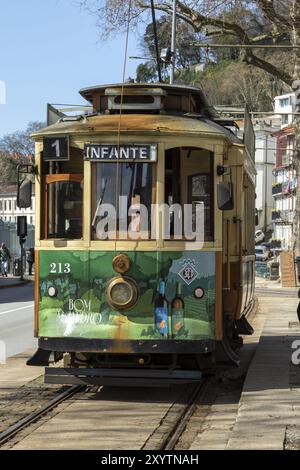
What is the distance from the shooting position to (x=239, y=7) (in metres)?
30.1

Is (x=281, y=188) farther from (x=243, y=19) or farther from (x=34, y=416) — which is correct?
(x=34, y=416)

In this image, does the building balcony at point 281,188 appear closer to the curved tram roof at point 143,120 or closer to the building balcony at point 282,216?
the building balcony at point 282,216

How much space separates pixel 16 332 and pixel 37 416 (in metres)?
9.74

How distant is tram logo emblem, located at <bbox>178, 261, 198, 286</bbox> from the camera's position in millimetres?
9789

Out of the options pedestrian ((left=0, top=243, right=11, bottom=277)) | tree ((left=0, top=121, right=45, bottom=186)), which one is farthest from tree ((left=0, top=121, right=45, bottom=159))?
pedestrian ((left=0, top=243, right=11, bottom=277))

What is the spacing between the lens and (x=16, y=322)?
21250mm

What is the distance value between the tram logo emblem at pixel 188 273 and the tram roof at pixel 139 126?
5.00ft

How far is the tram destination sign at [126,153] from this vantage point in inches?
388

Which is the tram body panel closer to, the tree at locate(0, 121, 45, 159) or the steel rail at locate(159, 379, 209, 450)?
the steel rail at locate(159, 379, 209, 450)

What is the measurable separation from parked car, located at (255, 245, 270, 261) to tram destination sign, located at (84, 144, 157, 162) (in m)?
53.4

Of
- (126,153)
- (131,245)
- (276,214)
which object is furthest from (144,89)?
(276,214)

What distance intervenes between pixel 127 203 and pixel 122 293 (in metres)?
1.02

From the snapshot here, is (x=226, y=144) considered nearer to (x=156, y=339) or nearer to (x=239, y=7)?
(x=156, y=339)
